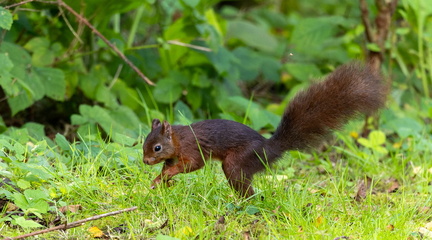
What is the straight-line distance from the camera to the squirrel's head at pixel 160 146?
3064 millimetres

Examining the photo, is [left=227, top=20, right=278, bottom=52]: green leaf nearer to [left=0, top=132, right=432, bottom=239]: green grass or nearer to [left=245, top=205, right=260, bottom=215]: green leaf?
[left=0, top=132, right=432, bottom=239]: green grass

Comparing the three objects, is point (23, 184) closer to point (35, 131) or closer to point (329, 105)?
point (35, 131)

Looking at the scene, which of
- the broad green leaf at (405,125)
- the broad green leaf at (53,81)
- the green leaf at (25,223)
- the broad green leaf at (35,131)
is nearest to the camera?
the green leaf at (25,223)

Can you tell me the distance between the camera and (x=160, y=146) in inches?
121

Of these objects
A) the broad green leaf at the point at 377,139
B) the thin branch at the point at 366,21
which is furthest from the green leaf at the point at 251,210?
the thin branch at the point at 366,21

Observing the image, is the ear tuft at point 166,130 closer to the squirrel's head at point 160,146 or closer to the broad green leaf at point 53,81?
the squirrel's head at point 160,146

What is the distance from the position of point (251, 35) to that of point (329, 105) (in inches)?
158

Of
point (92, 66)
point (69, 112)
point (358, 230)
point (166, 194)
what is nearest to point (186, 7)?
point (92, 66)

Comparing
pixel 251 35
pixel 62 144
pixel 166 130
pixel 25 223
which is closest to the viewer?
pixel 25 223

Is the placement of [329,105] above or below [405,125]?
above

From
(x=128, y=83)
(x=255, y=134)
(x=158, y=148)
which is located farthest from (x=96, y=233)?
(x=128, y=83)

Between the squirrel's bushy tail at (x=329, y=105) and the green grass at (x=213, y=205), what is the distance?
0.77 ft

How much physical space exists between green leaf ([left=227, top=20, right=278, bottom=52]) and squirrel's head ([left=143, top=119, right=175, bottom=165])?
3.90 m

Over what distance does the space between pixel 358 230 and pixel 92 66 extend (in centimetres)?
283
